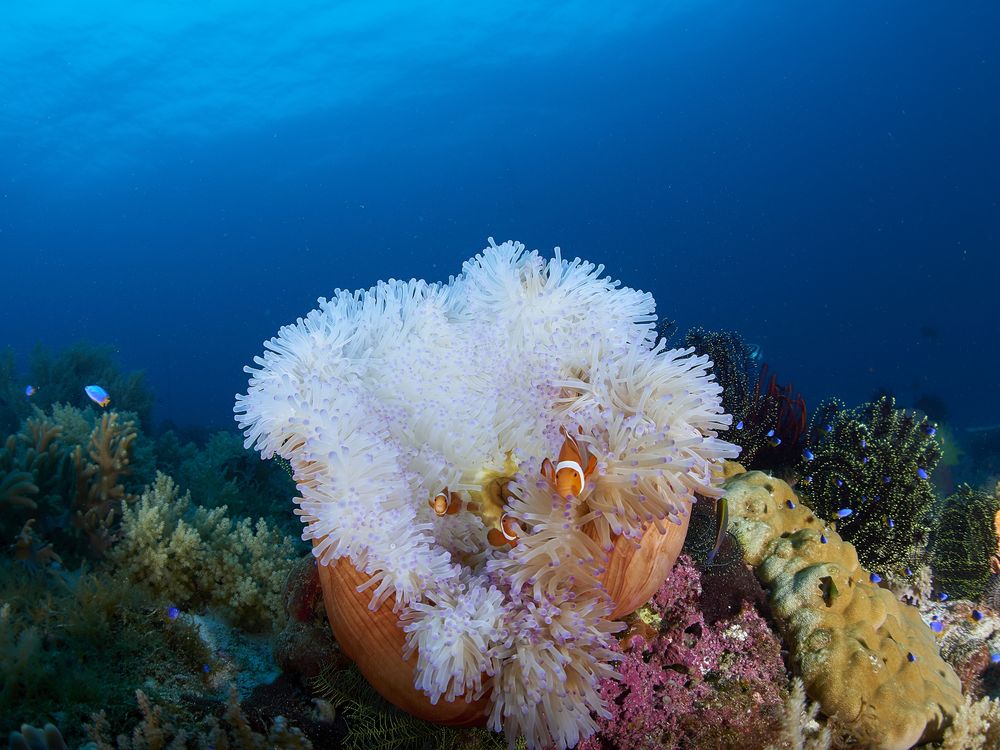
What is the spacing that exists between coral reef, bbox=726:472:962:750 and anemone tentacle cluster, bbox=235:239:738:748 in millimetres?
1190

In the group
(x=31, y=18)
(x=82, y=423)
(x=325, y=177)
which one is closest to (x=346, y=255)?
(x=325, y=177)

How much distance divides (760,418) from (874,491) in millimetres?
882

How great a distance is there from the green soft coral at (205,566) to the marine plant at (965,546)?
14.9 feet

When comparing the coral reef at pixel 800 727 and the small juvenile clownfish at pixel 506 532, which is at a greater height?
the coral reef at pixel 800 727

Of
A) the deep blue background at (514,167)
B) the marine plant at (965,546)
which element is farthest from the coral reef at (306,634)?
the deep blue background at (514,167)

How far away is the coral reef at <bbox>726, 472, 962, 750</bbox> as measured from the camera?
2512 mm

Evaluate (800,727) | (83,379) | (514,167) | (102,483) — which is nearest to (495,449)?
(800,727)

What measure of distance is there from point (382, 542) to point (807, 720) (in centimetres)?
201

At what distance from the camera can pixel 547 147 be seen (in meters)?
75.4

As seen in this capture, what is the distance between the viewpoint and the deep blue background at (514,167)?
47.3m

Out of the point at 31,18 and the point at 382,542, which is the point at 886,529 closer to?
the point at 382,542

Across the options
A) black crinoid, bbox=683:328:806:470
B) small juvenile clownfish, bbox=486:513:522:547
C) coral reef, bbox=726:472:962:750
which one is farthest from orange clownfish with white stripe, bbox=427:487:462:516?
black crinoid, bbox=683:328:806:470

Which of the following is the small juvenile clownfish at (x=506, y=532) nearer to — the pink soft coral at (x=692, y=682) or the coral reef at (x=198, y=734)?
the pink soft coral at (x=692, y=682)

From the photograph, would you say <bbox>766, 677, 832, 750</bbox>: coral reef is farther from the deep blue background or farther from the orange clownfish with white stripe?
the deep blue background
